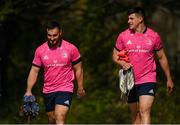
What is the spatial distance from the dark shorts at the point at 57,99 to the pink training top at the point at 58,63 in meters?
0.08

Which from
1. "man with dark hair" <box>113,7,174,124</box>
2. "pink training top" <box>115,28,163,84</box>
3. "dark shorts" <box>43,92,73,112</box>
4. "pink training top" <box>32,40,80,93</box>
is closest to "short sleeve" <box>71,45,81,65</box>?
"pink training top" <box>32,40,80,93</box>

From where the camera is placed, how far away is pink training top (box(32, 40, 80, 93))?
12453 millimetres

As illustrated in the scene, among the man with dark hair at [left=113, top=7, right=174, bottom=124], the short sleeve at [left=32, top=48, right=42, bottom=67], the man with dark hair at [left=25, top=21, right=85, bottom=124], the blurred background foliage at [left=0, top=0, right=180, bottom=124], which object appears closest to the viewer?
the man with dark hair at [left=25, top=21, right=85, bottom=124]

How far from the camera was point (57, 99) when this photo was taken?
1259 cm

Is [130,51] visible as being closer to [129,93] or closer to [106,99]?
[129,93]

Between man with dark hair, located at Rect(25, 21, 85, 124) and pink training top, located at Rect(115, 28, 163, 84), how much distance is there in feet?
2.94

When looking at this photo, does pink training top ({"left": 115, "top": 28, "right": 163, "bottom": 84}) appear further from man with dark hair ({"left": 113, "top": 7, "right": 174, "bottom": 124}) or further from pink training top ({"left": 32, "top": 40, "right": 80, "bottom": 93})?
pink training top ({"left": 32, "top": 40, "right": 80, "bottom": 93})

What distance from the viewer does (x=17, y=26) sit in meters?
20.4

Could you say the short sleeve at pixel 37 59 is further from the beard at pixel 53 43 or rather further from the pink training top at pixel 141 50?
the pink training top at pixel 141 50

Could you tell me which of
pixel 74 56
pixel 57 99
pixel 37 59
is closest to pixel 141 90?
pixel 74 56

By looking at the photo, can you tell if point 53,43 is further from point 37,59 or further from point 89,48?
point 89,48

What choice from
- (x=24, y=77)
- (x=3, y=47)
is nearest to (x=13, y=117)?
(x=3, y=47)

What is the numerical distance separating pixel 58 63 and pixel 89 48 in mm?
8477

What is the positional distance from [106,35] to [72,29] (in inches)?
50.0
